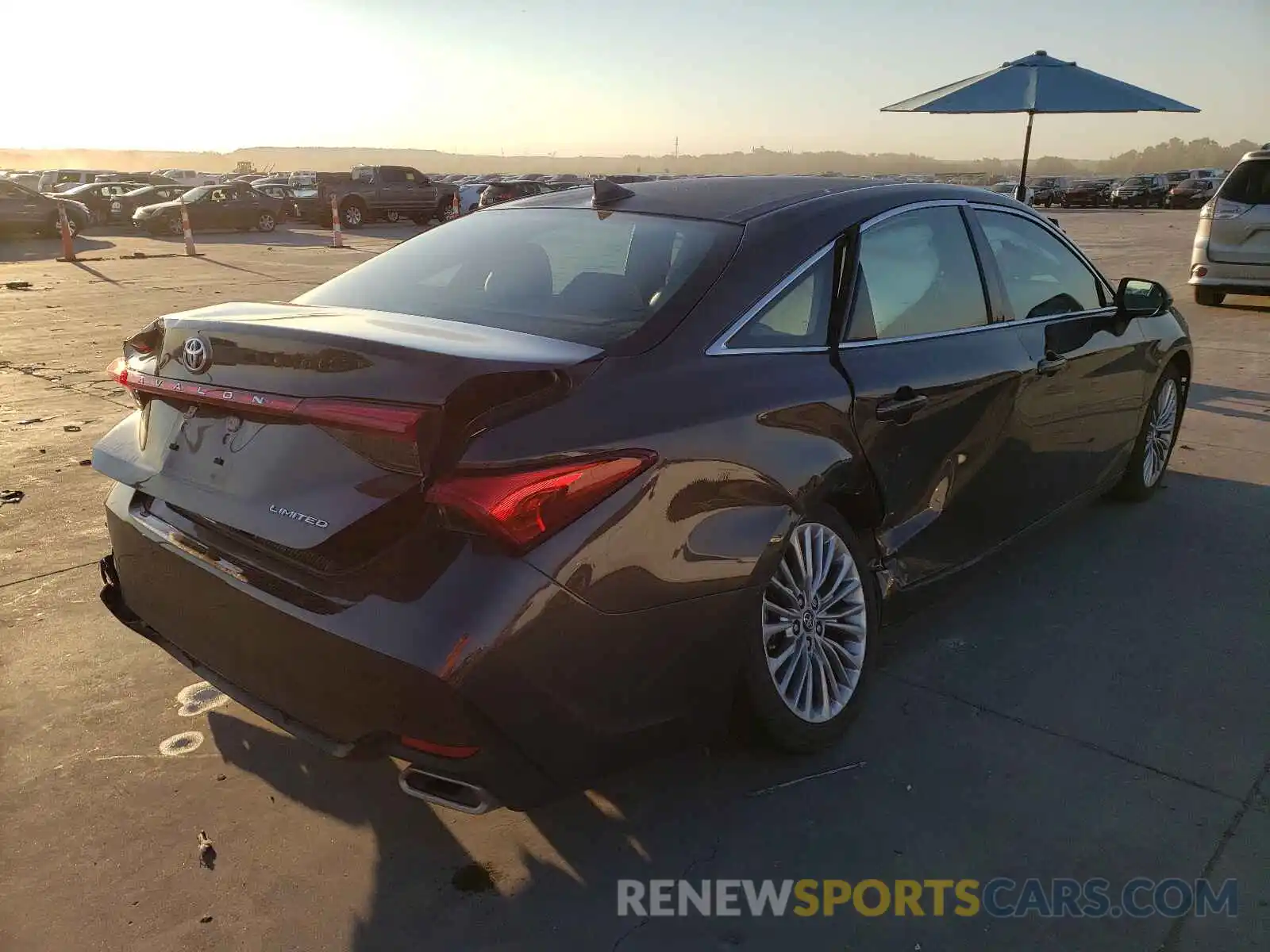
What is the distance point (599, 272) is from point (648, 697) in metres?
1.30

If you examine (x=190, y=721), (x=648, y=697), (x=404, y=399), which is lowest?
(x=190, y=721)

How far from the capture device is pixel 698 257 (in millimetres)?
2783

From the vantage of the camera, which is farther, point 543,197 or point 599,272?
point 543,197

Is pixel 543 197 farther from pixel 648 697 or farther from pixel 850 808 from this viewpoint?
pixel 850 808

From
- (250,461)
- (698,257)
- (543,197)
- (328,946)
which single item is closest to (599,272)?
(698,257)

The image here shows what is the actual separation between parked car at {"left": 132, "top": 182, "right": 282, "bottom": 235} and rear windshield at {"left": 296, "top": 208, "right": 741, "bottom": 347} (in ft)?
87.8

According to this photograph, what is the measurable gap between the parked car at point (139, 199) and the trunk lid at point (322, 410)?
2974 centimetres

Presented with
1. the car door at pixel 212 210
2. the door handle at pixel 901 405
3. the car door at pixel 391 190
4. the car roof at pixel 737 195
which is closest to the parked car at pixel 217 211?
the car door at pixel 212 210

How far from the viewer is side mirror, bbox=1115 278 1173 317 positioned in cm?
A: 450

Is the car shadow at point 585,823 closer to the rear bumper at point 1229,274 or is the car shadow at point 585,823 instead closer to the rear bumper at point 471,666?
A: the rear bumper at point 471,666

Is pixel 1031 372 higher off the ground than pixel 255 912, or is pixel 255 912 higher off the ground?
pixel 1031 372

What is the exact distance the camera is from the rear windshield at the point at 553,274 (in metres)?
2.64

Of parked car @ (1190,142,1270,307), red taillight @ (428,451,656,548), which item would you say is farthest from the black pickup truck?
red taillight @ (428,451,656,548)

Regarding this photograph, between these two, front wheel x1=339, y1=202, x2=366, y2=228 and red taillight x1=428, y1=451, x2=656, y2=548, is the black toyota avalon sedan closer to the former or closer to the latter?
red taillight x1=428, y1=451, x2=656, y2=548
